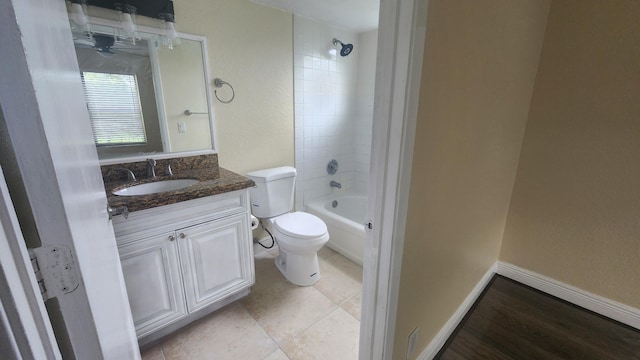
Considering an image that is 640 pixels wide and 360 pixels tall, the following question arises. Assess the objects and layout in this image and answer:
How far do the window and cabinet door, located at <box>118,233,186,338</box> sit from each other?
0.71 m

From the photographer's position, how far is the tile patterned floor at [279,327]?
136 centimetres

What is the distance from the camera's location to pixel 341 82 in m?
2.59

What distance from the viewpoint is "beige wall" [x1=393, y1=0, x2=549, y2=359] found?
81 cm

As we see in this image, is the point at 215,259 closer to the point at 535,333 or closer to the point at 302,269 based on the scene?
the point at 302,269

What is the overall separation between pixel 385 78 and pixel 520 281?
6.66ft

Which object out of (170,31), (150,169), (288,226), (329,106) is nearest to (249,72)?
(170,31)

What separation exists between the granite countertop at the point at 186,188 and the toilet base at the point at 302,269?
701 mm

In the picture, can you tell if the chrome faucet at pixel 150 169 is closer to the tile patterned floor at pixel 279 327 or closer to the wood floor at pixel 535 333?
the tile patterned floor at pixel 279 327

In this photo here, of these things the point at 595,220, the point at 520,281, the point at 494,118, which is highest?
the point at 494,118

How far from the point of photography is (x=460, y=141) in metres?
1.00

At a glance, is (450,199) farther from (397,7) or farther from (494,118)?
(397,7)

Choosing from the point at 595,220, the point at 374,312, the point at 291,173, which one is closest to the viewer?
the point at 374,312

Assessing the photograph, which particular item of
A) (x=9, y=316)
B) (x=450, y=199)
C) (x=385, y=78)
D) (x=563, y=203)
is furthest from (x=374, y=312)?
(x=563, y=203)

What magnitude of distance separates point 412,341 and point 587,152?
59.7 inches
